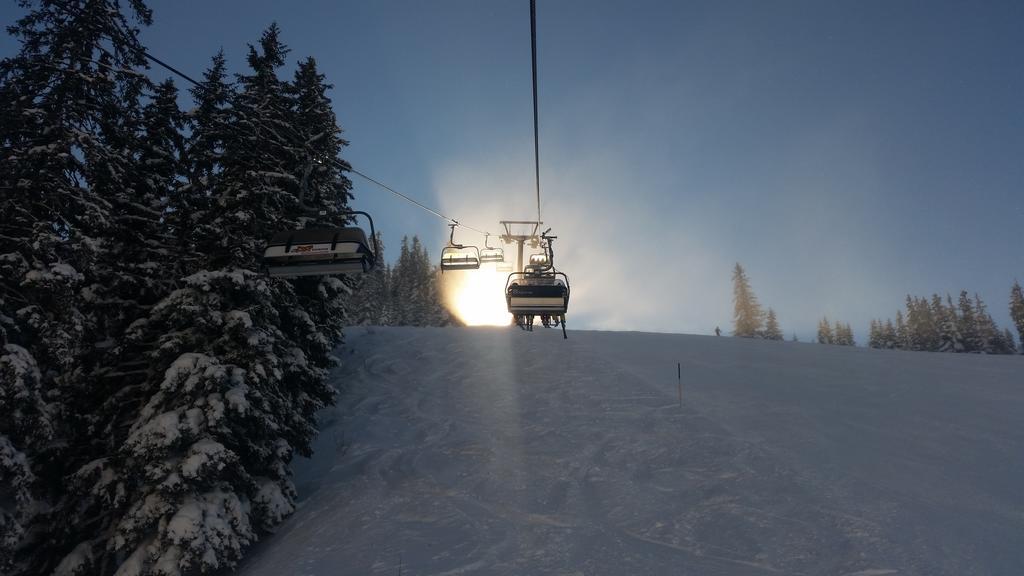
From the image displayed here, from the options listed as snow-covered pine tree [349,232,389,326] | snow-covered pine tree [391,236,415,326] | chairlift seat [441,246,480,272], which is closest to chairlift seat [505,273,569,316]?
chairlift seat [441,246,480,272]

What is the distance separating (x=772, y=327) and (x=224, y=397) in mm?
68847

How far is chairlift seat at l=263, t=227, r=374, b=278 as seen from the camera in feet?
23.1

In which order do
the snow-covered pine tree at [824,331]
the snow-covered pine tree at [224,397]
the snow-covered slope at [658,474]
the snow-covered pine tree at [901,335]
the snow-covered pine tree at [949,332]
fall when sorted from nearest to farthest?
1. the snow-covered slope at [658,474]
2. the snow-covered pine tree at [224,397]
3. the snow-covered pine tree at [949,332]
4. the snow-covered pine tree at [901,335]
5. the snow-covered pine tree at [824,331]

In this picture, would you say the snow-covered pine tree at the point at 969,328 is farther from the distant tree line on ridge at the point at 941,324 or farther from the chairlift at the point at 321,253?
the chairlift at the point at 321,253

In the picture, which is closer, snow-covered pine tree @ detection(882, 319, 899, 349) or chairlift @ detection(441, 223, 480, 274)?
chairlift @ detection(441, 223, 480, 274)

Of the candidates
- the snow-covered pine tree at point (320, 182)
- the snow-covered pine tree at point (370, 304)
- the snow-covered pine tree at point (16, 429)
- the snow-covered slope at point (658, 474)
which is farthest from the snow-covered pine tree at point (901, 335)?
the snow-covered pine tree at point (16, 429)

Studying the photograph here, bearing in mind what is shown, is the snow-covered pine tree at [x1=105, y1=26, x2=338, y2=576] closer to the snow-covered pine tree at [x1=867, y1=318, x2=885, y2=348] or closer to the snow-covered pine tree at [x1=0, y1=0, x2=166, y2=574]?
the snow-covered pine tree at [x1=0, y1=0, x2=166, y2=574]

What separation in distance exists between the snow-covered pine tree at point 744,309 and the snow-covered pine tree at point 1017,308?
94.2ft

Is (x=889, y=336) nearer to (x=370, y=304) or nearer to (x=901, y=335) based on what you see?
(x=901, y=335)

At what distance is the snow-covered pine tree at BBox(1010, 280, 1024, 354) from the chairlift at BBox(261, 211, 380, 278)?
257 feet

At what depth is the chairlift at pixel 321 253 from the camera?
704cm

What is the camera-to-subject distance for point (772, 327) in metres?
64.8

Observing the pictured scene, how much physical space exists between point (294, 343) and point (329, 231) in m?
7.96

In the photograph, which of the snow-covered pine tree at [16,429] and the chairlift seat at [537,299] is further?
the chairlift seat at [537,299]
